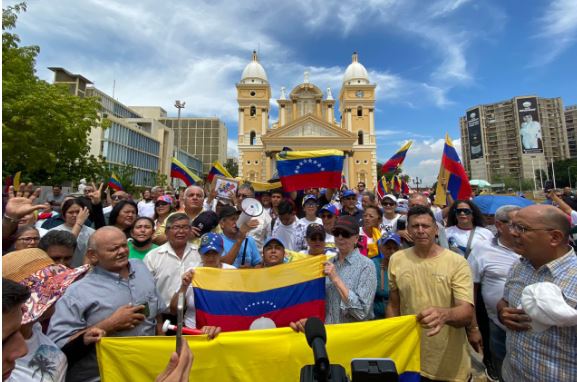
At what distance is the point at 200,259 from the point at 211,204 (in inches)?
152

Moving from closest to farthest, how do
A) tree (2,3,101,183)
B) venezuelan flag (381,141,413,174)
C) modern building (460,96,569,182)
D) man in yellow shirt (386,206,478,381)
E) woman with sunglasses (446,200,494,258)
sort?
man in yellow shirt (386,206,478,381), woman with sunglasses (446,200,494,258), tree (2,3,101,183), venezuelan flag (381,141,413,174), modern building (460,96,569,182)

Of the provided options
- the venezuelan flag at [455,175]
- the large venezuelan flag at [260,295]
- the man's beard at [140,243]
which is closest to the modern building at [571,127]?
the venezuelan flag at [455,175]

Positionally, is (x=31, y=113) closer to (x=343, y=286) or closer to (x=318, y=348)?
(x=343, y=286)

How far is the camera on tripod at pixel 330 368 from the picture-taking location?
1143 millimetres

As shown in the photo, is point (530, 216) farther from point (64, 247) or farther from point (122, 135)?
point (122, 135)

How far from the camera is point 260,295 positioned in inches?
116

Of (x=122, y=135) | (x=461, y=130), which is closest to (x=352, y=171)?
(x=122, y=135)

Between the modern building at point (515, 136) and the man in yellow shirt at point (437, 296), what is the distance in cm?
7962

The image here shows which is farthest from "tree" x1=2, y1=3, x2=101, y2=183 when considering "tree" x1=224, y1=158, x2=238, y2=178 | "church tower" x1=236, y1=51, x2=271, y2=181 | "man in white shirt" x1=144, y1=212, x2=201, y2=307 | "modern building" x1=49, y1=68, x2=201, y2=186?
"tree" x1=224, y1=158, x2=238, y2=178

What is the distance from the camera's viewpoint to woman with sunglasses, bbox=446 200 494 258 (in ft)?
13.4

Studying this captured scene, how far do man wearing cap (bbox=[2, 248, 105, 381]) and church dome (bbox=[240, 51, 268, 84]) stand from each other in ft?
186

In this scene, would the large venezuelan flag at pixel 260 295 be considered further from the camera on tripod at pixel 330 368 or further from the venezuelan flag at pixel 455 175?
the venezuelan flag at pixel 455 175

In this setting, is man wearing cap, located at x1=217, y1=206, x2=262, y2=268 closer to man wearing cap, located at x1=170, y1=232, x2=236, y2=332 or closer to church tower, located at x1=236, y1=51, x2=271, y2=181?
man wearing cap, located at x1=170, y1=232, x2=236, y2=332

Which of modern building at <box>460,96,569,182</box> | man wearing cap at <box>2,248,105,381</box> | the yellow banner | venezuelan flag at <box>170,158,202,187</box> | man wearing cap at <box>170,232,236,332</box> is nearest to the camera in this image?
man wearing cap at <box>2,248,105,381</box>
